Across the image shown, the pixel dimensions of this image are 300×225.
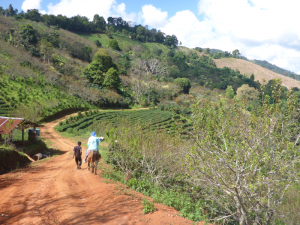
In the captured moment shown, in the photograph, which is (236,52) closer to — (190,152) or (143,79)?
(143,79)

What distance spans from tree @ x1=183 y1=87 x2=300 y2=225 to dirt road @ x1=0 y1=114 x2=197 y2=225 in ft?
3.92

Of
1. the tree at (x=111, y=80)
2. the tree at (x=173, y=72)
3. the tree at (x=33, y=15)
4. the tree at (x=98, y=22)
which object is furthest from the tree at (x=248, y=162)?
the tree at (x=98, y=22)

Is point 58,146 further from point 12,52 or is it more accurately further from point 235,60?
point 235,60

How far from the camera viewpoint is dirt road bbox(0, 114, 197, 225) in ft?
13.4

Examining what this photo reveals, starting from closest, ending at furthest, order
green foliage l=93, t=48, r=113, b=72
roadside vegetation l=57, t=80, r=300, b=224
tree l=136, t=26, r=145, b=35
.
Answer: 1. roadside vegetation l=57, t=80, r=300, b=224
2. green foliage l=93, t=48, r=113, b=72
3. tree l=136, t=26, r=145, b=35

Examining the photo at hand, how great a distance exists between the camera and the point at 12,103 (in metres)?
21.6

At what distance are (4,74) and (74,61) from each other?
658 inches

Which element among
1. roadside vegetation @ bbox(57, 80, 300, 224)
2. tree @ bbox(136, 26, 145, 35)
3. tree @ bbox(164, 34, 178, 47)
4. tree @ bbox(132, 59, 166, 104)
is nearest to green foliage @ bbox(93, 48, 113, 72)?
tree @ bbox(132, 59, 166, 104)

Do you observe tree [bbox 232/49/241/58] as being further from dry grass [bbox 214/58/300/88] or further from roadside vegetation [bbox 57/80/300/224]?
roadside vegetation [bbox 57/80/300/224]

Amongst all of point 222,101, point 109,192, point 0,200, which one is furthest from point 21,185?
point 222,101

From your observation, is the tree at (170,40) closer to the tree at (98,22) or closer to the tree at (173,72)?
the tree at (98,22)

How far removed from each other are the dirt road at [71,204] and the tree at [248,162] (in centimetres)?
120

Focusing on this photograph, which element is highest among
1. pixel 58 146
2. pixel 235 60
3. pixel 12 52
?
pixel 235 60

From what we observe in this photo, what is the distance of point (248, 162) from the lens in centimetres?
466
